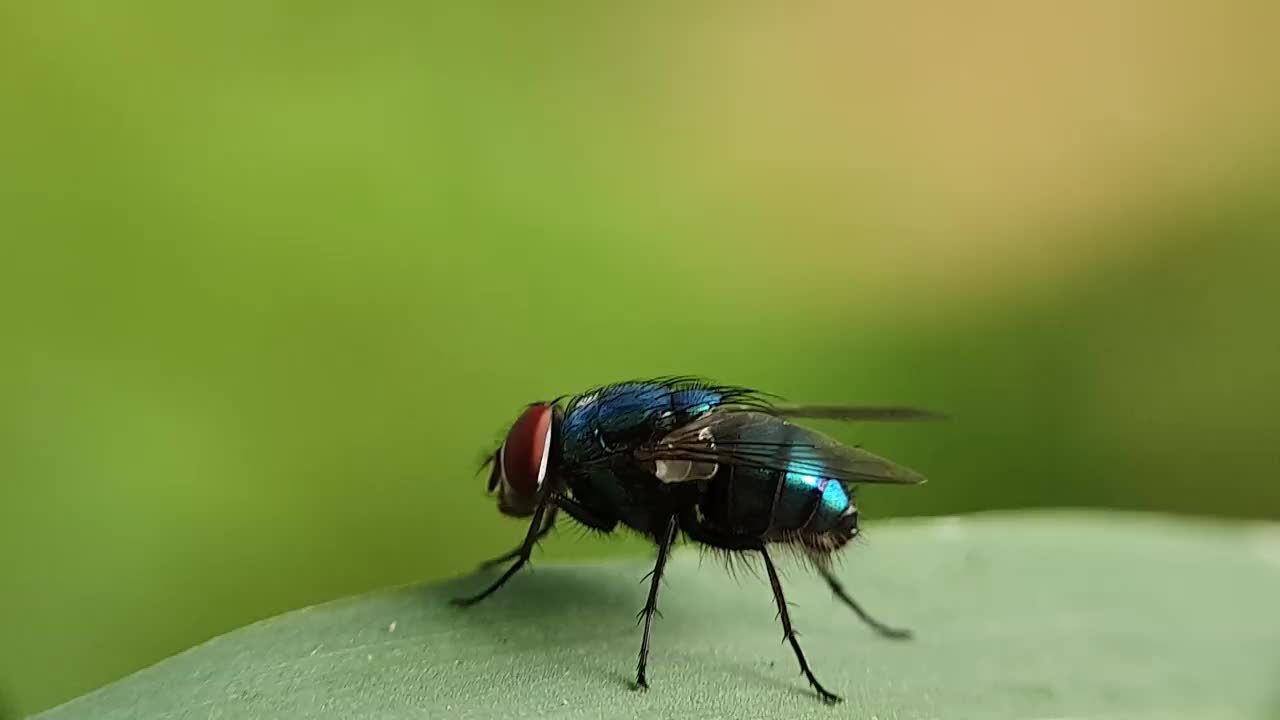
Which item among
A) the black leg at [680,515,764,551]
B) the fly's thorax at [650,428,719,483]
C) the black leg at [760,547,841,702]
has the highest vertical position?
the fly's thorax at [650,428,719,483]

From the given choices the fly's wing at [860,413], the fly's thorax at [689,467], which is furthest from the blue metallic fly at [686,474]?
the fly's wing at [860,413]

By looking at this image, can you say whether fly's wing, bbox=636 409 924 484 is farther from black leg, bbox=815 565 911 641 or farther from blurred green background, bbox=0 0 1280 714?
blurred green background, bbox=0 0 1280 714

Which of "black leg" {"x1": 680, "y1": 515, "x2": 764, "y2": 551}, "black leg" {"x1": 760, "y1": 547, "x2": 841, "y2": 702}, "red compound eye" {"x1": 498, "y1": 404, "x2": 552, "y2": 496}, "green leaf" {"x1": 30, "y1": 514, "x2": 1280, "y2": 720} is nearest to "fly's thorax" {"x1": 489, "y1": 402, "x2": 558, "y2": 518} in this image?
"red compound eye" {"x1": 498, "y1": 404, "x2": 552, "y2": 496}

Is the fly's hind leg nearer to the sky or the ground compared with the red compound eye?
nearer to the ground

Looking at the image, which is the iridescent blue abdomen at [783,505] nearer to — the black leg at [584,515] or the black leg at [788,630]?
the black leg at [788,630]

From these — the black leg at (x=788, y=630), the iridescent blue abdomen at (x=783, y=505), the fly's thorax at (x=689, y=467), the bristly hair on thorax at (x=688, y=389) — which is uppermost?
the bristly hair on thorax at (x=688, y=389)

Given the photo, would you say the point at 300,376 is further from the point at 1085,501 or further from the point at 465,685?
the point at 1085,501
